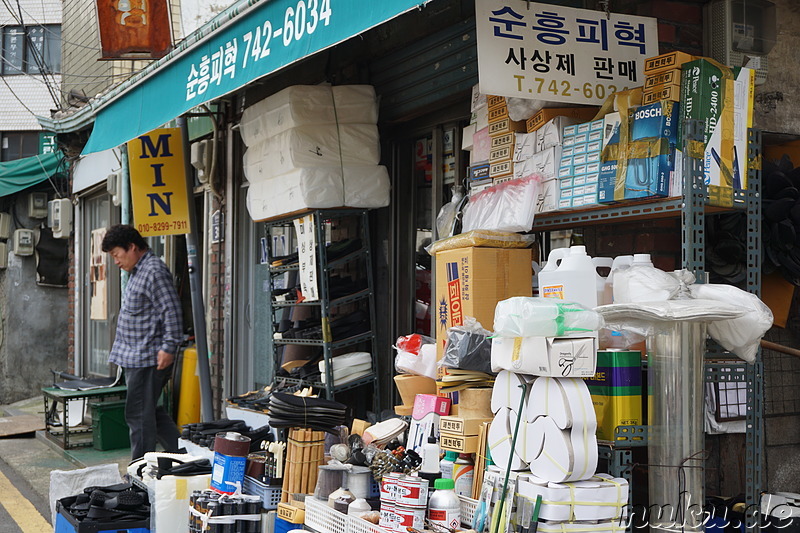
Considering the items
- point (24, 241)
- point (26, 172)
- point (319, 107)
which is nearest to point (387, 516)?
point (319, 107)

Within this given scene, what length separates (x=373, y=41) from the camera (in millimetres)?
6797

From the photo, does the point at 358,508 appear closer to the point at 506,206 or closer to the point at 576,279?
the point at 576,279

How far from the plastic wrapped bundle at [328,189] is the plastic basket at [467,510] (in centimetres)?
293

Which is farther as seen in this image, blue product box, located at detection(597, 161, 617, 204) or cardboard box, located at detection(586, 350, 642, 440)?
blue product box, located at detection(597, 161, 617, 204)

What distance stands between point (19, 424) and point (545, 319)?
10816mm

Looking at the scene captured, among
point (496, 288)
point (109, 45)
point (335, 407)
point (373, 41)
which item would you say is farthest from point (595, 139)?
point (109, 45)

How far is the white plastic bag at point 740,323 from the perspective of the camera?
370 cm

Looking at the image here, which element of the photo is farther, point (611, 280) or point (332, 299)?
point (332, 299)

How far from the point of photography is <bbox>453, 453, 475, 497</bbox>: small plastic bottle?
13.2 ft

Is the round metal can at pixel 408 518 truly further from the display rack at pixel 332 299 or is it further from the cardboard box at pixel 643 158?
the display rack at pixel 332 299

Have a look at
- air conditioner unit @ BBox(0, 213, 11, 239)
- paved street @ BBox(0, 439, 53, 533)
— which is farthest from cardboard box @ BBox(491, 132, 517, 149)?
air conditioner unit @ BBox(0, 213, 11, 239)

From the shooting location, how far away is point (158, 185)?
8.64 meters

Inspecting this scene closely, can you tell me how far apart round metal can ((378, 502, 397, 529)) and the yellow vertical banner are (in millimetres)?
5338

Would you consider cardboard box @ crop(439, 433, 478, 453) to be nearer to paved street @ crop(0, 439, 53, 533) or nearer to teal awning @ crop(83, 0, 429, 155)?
teal awning @ crop(83, 0, 429, 155)
